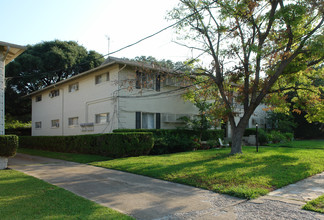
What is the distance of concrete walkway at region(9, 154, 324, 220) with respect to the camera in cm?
510

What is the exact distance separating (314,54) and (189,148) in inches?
353

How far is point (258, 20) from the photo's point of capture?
12188mm

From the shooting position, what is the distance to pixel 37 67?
96.4ft

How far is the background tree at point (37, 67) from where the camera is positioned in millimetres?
28911

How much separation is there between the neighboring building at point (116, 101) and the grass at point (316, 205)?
927 cm

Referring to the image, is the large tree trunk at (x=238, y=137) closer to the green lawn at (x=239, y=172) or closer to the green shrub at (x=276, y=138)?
the green lawn at (x=239, y=172)

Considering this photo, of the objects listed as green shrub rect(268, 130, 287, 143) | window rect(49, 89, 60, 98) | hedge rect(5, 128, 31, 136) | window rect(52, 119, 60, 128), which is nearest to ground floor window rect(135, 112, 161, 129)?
green shrub rect(268, 130, 287, 143)

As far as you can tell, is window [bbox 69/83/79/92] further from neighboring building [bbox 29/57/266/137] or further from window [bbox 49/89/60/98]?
window [bbox 49/89/60/98]

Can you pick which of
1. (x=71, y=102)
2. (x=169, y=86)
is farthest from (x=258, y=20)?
(x=71, y=102)

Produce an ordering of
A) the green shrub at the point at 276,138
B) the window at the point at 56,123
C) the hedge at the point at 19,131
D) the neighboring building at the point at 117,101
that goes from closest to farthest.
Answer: the neighboring building at the point at 117,101
the green shrub at the point at 276,138
the window at the point at 56,123
the hedge at the point at 19,131

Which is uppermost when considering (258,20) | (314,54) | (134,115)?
(258,20)

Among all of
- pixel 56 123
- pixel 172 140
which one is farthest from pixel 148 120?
pixel 56 123

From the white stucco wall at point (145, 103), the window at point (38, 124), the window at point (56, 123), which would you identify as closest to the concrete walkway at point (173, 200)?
the white stucco wall at point (145, 103)

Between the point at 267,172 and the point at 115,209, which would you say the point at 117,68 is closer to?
the point at 267,172
